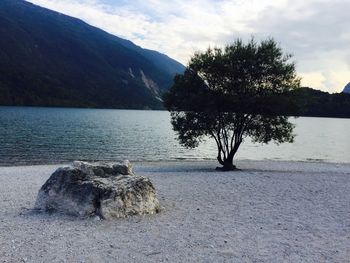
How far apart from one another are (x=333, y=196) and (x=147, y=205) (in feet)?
34.1

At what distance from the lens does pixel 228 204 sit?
1773 cm

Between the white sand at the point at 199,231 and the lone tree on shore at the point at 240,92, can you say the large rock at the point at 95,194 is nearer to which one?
the white sand at the point at 199,231

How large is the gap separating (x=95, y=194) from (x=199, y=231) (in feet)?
14.6

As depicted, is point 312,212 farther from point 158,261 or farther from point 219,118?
point 219,118

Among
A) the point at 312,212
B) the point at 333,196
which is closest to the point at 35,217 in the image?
the point at 312,212

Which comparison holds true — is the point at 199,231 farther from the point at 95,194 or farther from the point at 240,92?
the point at 240,92

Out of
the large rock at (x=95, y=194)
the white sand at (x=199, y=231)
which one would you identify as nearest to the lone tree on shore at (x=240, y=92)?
the white sand at (x=199, y=231)

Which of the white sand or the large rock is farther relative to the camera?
the large rock

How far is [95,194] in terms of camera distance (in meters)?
15.0

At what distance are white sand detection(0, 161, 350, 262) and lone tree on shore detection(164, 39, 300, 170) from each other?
12688 millimetres

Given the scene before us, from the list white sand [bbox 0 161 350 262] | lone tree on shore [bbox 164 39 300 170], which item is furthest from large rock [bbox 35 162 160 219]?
lone tree on shore [bbox 164 39 300 170]

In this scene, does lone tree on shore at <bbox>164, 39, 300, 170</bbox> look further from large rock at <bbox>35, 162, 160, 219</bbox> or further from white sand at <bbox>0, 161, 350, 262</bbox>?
large rock at <bbox>35, 162, 160, 219</bbox>

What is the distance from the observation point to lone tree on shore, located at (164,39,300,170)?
3244 cm

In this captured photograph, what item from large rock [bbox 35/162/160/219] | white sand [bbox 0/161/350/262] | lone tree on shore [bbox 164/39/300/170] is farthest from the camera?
lone tree on shore [bbox 164/39/300/170]
